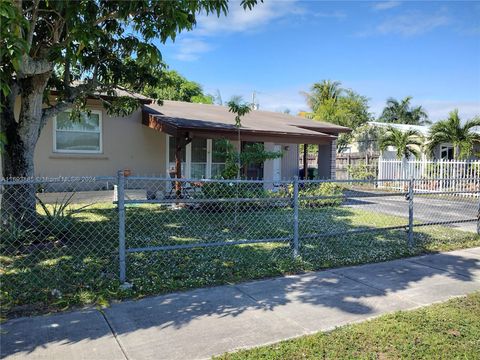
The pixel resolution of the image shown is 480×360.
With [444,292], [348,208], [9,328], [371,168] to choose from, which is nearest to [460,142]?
[371,168]

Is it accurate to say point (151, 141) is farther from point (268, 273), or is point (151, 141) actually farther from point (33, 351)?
point (33, 351)

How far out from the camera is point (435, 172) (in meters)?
18.7

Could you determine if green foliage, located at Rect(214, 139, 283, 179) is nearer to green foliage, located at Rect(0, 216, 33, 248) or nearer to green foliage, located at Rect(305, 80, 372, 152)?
green foliage, located at Rect(0, 216, 33, 248)

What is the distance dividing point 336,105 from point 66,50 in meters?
32.3

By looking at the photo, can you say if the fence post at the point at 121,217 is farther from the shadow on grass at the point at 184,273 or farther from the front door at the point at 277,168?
the front door at the point at 277,168

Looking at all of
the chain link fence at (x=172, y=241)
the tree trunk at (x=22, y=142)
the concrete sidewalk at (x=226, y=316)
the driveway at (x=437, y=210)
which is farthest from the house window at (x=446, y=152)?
the tree trunk at (x=22, y=142)

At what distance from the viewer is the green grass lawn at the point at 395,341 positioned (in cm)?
324

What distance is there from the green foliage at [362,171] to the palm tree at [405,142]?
1652 millimetres

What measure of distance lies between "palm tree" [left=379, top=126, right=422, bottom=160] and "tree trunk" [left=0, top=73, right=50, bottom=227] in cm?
1945

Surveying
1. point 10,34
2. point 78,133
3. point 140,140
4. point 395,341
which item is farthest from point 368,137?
point 10,34

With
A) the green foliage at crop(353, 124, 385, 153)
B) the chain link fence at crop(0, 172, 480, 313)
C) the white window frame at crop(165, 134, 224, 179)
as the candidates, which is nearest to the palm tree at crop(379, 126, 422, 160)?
the green foliage at crop(353, 124, 385, 153)

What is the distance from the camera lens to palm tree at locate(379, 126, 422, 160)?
21.7 m

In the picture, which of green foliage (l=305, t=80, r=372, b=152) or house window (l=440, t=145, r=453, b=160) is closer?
house window (l=440, t=145, r=453, b=160)

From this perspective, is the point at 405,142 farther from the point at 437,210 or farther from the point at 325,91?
the point at 325,91
